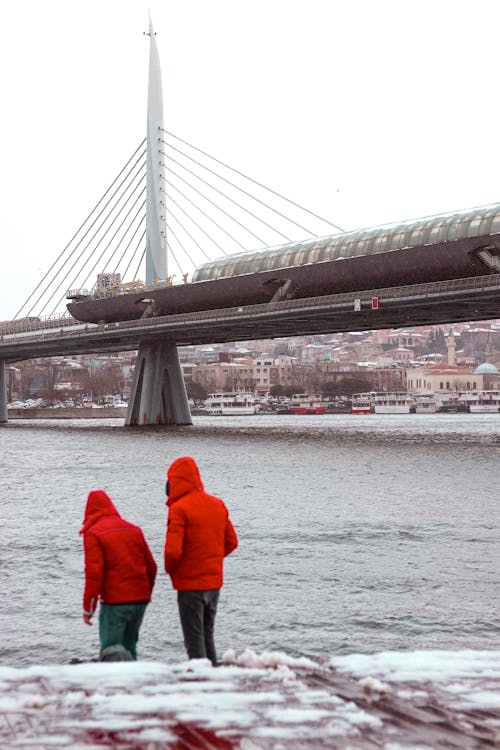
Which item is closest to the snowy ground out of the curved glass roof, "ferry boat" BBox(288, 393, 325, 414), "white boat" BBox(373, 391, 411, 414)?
the curved glass roof

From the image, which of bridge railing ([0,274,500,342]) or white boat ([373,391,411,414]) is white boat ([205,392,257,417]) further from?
bridge railing ([0,274,500,342])

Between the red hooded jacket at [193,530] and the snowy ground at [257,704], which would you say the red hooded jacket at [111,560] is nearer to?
the red hooded jacket at [193,530]

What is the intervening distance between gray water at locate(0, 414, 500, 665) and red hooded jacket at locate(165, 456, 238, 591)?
220cm

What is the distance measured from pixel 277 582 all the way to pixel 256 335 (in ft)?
187

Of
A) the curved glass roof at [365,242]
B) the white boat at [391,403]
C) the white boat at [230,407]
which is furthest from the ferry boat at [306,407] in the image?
the curved glass roof at [365,242]

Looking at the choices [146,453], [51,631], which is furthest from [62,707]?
[146,453]

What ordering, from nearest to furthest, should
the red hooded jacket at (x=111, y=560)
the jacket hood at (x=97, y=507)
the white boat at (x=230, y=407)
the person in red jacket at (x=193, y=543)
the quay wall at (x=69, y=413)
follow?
the red hooded jacket at (x=111, y=560) < the person in red jacket at (x=193, y=543) < the jacket hood at (x=97, y=507) < the quay wall at (x=69, y=413) < the white boat at (x=230, y=407)

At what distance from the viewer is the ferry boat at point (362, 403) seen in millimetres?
140750

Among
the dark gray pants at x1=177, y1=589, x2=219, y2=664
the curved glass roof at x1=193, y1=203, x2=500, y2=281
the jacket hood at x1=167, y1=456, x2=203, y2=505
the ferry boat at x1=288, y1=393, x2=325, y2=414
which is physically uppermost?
the curved glass roof at x1=193, y1=203, x2=500, y2=281

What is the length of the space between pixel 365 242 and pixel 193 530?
154ft

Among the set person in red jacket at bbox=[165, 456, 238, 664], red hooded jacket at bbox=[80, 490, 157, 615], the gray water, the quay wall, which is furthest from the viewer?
the quay wall

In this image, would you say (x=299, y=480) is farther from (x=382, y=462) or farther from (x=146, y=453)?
(x=146, y=453)

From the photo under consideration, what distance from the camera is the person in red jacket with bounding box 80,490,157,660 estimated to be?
6.63 meters

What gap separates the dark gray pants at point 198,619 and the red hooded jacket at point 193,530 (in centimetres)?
6
